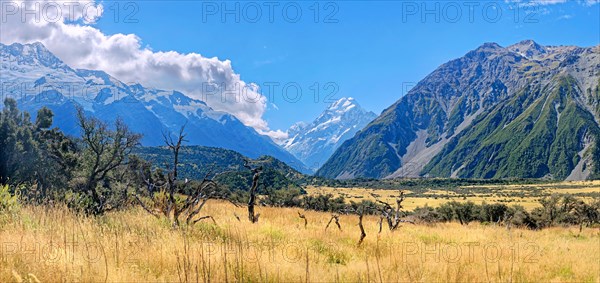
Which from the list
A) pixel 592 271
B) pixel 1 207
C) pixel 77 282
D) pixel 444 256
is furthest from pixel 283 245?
pixel 1 207

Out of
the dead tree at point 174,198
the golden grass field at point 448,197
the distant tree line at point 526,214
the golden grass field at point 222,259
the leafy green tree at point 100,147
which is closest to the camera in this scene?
the golden grass field at point 222,259

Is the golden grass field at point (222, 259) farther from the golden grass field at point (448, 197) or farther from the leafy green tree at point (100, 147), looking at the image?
the golden grass field at point (448, 197)

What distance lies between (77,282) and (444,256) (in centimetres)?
674

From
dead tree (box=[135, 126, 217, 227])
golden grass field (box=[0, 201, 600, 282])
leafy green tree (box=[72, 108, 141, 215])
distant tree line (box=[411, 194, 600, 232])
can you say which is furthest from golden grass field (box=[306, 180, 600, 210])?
golden grass field (box=[0, 201, 600, 282])

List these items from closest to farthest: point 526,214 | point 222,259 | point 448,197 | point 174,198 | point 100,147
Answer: point 222,259 < point 174,198 < point 526,214 < point 100,147 < point 448,197

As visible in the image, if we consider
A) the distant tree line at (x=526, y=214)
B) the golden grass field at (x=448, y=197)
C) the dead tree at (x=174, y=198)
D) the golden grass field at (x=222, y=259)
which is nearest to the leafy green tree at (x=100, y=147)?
the dead tree at (x=174, y=198)

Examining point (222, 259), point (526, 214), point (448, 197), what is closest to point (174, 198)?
point (222, 259)

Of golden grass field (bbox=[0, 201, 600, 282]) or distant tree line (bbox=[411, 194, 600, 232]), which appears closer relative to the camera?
golden grass field (bbox=[0, 201, 600, 282])

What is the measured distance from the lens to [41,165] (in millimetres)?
37031

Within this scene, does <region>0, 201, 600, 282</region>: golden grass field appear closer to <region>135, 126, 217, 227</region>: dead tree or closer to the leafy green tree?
<region>135, 126, 217, 227</region>: dead tree

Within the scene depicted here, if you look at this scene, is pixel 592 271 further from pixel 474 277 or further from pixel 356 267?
pixel 356 267

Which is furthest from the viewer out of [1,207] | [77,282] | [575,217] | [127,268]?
[575,217]

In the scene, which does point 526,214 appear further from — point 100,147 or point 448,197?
point 448,197

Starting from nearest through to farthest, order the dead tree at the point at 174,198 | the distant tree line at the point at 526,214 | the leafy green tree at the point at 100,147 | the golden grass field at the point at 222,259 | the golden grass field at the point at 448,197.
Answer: the golden grass field at the point at 222,259 → the dead tree at the point at 174,198 → the distant tree line at the point at 526,214 → the leafy green tree at the point at 100,147 → the golden grass field at the point at 448,197
